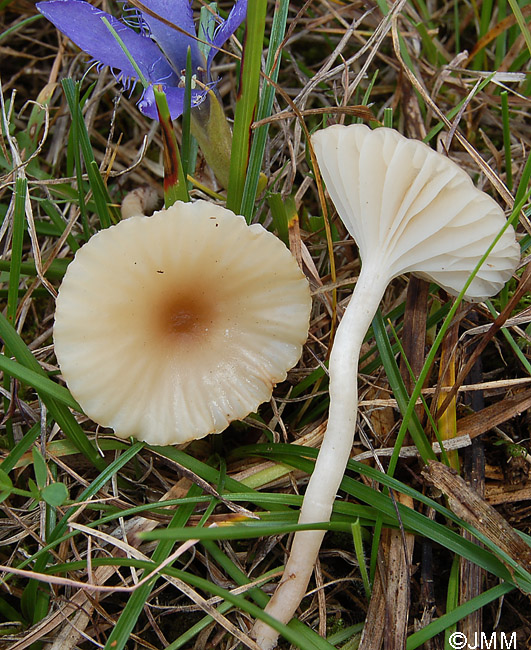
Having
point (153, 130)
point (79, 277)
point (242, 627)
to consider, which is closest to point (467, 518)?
point (242, 627)

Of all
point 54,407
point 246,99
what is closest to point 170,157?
point 246,99

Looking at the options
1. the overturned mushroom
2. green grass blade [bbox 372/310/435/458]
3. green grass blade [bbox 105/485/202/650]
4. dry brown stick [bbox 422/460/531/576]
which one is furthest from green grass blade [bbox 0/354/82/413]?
dry brown stick [bbox 422/460/531/576]

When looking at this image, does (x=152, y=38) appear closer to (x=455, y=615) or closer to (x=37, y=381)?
(x=37, y=381)

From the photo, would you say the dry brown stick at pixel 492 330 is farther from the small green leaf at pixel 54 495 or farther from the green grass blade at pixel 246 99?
the small green leaf at pixel 54 495

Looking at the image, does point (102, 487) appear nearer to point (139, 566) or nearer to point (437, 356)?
point (139, 566)

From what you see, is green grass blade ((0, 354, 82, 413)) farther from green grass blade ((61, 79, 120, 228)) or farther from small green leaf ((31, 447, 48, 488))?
green grass blade ((61, 79, 120, 228))

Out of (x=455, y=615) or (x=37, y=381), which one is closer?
(x=455, y=615)

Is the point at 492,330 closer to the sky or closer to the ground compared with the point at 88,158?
closer to the ground
